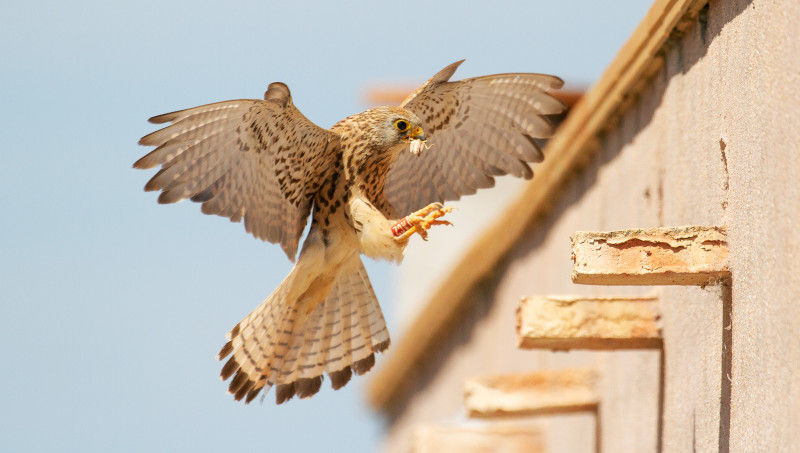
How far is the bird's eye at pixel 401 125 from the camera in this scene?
4.31 meters

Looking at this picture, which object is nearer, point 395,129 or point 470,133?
point 395,129

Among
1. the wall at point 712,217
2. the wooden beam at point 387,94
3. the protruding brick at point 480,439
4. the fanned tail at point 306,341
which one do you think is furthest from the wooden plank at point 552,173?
the wooden beam at point 387,94

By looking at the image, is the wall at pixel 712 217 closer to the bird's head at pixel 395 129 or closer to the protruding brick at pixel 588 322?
the protruding brick at pixel 588 322

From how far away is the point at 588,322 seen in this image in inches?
152

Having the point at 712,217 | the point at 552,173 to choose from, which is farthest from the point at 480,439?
the point at 712,217

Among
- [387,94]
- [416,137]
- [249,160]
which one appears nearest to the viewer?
[249,160]

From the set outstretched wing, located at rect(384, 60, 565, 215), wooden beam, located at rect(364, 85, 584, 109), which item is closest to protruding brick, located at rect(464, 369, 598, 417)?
outstretched wing, located at rect(384, 60, 565, 215)

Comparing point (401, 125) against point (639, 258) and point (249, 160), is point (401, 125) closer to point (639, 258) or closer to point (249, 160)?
point (249, 160)

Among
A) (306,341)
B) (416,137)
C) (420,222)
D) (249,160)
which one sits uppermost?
(416,137)

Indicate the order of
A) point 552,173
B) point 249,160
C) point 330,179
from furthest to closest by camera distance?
1. point 552,173
2. point 330,179
3. point 249,160

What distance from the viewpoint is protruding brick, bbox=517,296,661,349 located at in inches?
152

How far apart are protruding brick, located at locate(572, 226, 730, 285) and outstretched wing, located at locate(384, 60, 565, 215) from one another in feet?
4.86

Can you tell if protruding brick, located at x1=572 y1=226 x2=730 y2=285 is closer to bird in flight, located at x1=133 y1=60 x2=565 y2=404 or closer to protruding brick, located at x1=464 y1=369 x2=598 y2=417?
bird in flight, located at x1=133 y1=60 x2=565 y2=404

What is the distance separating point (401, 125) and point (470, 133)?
1.35ft
